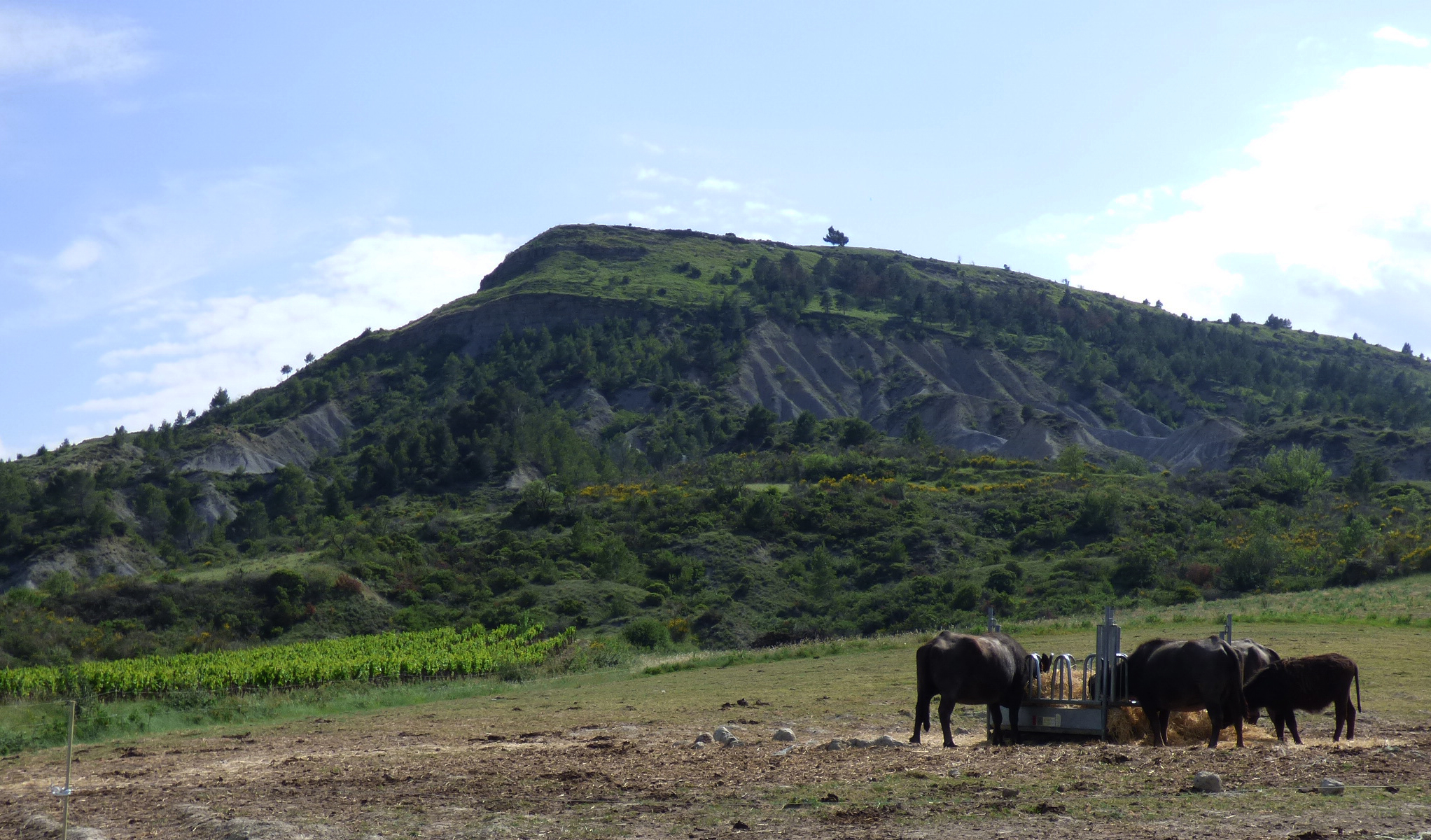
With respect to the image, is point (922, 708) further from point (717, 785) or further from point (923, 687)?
point (717, 785)

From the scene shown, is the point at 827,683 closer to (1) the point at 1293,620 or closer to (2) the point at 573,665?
(2) the point at 573,665

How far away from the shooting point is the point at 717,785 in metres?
13.3

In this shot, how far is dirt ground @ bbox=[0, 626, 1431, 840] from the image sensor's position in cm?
1080

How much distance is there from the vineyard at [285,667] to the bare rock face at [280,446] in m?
75.3

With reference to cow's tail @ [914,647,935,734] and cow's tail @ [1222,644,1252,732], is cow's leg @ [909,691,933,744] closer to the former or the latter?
cow's tail @ [914,647,935,734]

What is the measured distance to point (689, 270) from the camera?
17950 centimetres

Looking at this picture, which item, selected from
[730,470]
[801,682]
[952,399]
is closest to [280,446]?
[730,470]


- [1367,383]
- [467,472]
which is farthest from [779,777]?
[1367,383]

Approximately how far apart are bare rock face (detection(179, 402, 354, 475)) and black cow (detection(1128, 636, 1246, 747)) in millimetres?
112374

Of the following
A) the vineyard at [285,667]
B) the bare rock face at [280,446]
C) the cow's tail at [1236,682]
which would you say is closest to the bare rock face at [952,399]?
the bare rock face at [280,446]

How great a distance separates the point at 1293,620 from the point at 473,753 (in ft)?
103

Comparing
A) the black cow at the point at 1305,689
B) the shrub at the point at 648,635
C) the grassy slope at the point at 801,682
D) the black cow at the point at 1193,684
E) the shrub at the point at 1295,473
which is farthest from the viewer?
the shrub at the point at 1295,473

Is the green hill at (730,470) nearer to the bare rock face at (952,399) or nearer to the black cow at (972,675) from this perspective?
the bare rock face at (952,399)

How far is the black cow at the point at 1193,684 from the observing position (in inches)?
625
